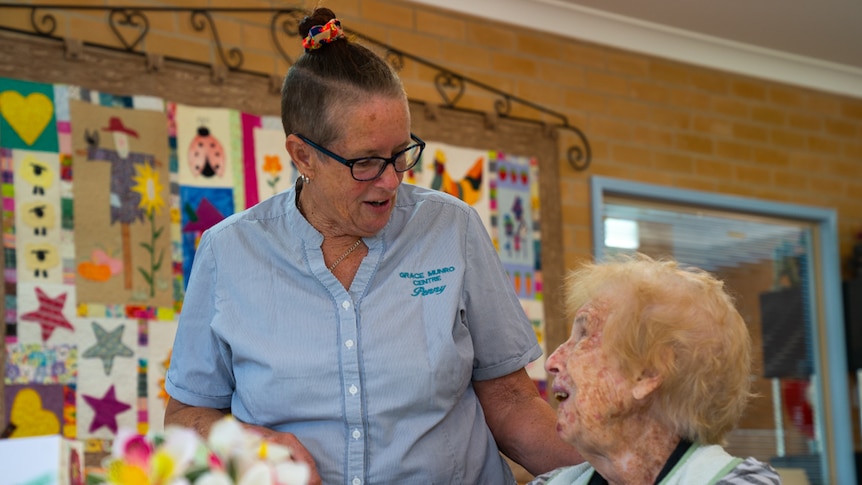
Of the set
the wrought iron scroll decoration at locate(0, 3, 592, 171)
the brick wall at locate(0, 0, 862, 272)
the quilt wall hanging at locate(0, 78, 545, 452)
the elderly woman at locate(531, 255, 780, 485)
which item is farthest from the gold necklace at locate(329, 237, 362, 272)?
the brick wall at locate(0, 0, 862, 272)

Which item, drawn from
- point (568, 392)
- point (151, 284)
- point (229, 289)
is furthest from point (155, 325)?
point (568, 392)

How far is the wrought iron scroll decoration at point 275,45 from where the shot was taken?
3766mm

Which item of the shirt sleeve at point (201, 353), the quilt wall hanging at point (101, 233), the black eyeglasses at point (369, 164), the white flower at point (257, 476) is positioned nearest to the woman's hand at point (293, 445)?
the shirt sleeve at point (201, 353)

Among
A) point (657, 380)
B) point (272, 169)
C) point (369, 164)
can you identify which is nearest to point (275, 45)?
point (272, 169)

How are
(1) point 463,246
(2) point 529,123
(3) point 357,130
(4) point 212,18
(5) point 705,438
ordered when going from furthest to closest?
1. (2) point 529,123
2. (4) point 212,18
3. (1) point 463,246
4. (3) point 357,130
5. (5) point 705,438

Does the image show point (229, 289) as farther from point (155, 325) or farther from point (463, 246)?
point (155, 325)

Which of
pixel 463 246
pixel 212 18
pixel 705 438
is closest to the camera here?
pixel 705 438

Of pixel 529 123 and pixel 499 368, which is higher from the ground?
pixel 529 123

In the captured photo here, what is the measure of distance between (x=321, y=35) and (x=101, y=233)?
203cm

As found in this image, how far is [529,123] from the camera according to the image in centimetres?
506

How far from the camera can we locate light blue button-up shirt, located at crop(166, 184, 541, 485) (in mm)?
1877

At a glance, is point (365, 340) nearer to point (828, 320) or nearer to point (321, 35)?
point (321, 35)

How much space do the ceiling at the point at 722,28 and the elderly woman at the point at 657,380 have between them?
10.7ft

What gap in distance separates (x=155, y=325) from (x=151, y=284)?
0.15 metres
